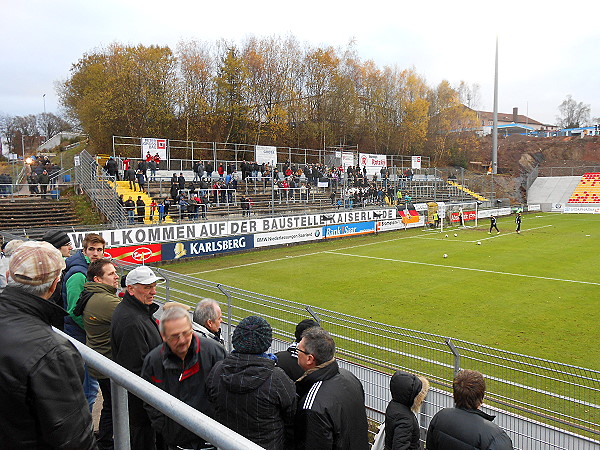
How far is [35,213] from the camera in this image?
23641 millimetres

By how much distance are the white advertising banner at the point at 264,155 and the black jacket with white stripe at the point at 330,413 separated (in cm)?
3072

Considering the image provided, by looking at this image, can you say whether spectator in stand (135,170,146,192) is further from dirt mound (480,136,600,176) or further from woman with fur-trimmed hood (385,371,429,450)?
dirt mound (480,136,600,176)

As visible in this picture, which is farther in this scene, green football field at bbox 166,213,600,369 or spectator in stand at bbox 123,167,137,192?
spectator in stand at bbox 123,167,137,192

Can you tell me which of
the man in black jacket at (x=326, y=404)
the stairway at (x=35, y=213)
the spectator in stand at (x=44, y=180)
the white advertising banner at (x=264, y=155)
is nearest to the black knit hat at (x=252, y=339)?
the man in black jacket at (x=326, y=404)

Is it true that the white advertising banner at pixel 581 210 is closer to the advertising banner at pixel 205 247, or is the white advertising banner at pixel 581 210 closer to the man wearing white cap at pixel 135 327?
the advertising banner at pixel 205 247

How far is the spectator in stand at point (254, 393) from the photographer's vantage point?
10.4ft

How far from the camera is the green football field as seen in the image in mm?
11445

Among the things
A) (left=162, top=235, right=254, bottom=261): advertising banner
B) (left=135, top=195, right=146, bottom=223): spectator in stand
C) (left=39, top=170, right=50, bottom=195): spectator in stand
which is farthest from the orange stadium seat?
(left=39, top=170, right=50, bottom=195): spectator in stand

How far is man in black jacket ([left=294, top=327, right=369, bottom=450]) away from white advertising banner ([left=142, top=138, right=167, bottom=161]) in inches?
1091

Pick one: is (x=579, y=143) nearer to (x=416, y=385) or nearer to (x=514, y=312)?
(x=514, y=312)

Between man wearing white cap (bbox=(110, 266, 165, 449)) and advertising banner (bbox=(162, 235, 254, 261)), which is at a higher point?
man wearing white cap (bbox=(110, 266, 165, 449))

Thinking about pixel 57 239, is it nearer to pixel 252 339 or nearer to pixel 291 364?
pixel 291 364

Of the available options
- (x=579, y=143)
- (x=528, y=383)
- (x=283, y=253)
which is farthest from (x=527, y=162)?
(x=528, y=383)

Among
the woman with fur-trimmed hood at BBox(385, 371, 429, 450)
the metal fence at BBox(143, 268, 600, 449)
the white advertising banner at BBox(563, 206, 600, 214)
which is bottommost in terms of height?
the white advertising banner at BBox(563, 206, 600, 214)
